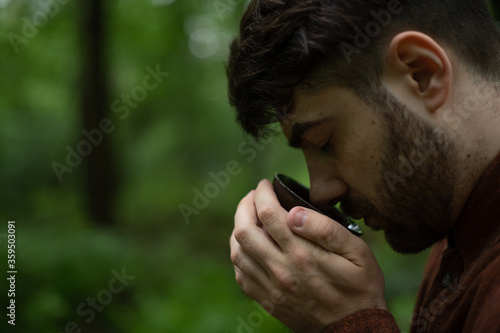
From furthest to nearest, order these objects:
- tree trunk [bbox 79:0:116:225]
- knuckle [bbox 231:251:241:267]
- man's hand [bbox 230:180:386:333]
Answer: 1. tree trunk [bbox 79:0:116:225]
2. knuckle [bbox 231:251:241:267]
3. man's hand [bbox 230:180:386:333]

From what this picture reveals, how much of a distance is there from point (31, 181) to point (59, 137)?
1.31 m

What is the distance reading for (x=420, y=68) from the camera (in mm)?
1455

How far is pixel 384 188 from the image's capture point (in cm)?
152

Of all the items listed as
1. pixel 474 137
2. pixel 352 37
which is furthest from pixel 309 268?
pixel 352 37

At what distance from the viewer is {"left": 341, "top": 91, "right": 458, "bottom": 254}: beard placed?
1.42 m

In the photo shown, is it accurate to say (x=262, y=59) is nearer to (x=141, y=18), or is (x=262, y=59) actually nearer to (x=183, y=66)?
(x=141, y=18)

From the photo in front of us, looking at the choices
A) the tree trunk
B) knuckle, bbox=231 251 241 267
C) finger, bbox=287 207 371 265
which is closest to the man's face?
finger, bbox=287 207 371 265

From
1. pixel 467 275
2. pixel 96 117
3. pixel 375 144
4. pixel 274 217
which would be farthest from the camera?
pixel 96 117

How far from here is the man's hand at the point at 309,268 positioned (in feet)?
4.88

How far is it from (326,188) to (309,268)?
31cm

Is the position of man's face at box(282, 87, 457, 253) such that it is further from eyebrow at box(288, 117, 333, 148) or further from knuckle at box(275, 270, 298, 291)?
knuckle at box(275, 270, 298, 291)

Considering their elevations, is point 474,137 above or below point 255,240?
above

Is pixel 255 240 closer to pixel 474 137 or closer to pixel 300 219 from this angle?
pixel 300 219

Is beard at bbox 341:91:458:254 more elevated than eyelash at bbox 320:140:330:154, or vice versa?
eyelash at bbox 320:140:330:154
